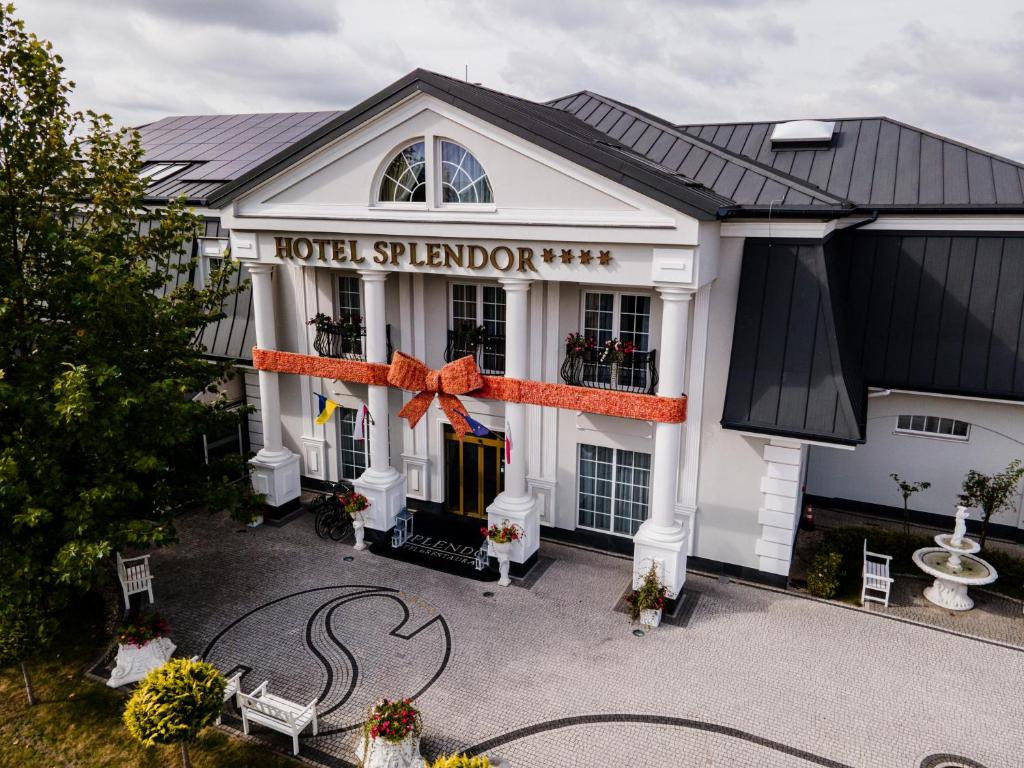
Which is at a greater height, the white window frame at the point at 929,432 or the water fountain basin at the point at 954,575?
the white window frame at the point at 929,432

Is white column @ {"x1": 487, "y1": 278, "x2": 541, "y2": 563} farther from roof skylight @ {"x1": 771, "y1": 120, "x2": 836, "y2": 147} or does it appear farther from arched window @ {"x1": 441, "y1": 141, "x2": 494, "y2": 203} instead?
roof skylight @ {"x1": 771, "y1": 120, "x2": 836, "y2": 147}

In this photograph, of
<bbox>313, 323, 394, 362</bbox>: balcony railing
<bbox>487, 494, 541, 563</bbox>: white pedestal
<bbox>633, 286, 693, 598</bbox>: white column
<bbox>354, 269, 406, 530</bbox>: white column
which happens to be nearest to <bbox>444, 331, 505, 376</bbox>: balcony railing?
<bbox>354, 269, 406, 530</bbox>: white column

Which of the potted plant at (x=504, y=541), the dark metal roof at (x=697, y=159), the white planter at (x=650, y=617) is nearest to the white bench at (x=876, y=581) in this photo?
the white planter at (x=650, y=617)

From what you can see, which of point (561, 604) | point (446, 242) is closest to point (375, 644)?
point (561, 604)

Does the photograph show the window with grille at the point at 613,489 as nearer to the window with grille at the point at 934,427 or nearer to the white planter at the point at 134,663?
the window with grille at the point at 934,427

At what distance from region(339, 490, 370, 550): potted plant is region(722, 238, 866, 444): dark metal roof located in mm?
9359

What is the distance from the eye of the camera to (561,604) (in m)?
16.7

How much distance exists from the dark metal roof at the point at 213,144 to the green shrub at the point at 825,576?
1959 centimetres

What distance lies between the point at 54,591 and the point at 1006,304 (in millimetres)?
21231

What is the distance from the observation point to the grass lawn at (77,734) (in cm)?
1202

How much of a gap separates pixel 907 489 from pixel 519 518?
34.0ft

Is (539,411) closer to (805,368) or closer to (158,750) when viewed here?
(805,368)

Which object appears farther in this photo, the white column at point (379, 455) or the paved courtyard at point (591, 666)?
the white column at point (379, 455)

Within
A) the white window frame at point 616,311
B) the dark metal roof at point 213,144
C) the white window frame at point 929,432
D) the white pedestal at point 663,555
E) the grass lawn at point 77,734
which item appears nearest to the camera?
the grass lawn at point 77,734
